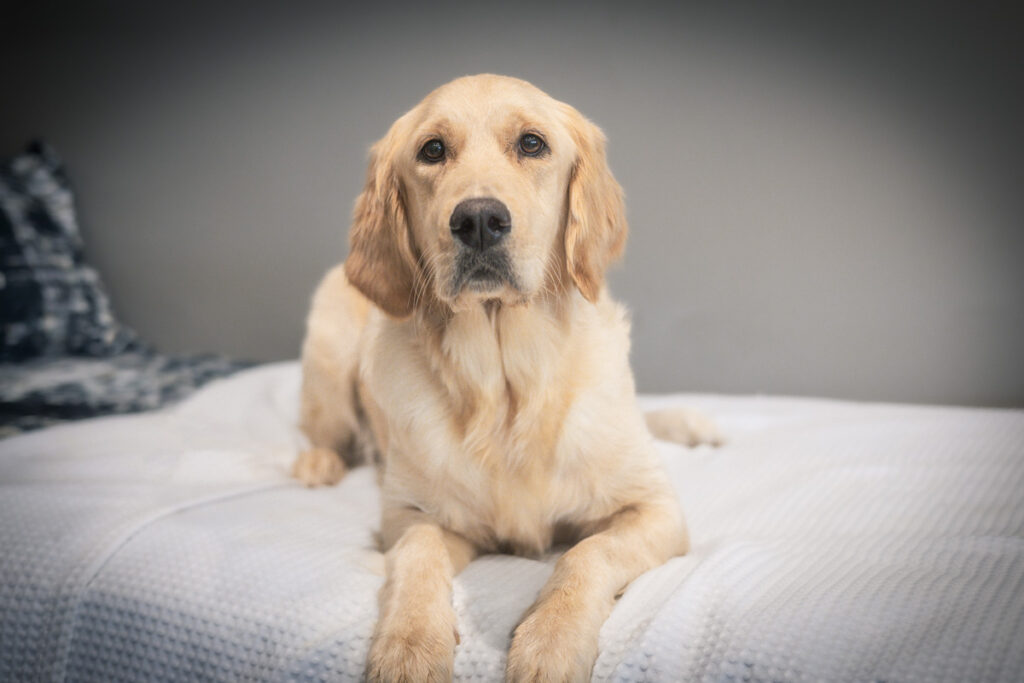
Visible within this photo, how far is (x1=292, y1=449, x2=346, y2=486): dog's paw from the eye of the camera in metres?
1.81

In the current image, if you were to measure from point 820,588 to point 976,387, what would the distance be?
6.47ft

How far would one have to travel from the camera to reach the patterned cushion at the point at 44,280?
2.75 m

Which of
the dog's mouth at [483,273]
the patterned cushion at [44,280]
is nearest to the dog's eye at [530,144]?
the dog's mouth at [483,273]

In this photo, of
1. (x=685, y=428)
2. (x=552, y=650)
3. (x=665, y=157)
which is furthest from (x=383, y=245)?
(x=665, y=157)

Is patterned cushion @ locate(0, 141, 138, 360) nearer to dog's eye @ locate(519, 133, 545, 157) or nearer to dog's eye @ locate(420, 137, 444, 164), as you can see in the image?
dog's eye @ locate(420, 137, 444, 164)

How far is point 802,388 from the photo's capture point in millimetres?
2898

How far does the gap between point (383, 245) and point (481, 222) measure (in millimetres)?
328

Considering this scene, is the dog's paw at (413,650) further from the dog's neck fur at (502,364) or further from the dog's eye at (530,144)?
the dog's eye at (530,144)

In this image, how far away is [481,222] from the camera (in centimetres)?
116

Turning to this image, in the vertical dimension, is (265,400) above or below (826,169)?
below

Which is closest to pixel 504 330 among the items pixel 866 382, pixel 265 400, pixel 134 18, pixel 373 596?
pixel 373 596

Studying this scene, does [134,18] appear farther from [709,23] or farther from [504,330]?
[504,330]

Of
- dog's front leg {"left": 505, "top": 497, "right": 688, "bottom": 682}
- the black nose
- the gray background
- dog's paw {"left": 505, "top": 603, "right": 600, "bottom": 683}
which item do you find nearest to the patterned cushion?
the gray background

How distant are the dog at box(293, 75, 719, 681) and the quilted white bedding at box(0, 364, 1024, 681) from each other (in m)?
0.10
